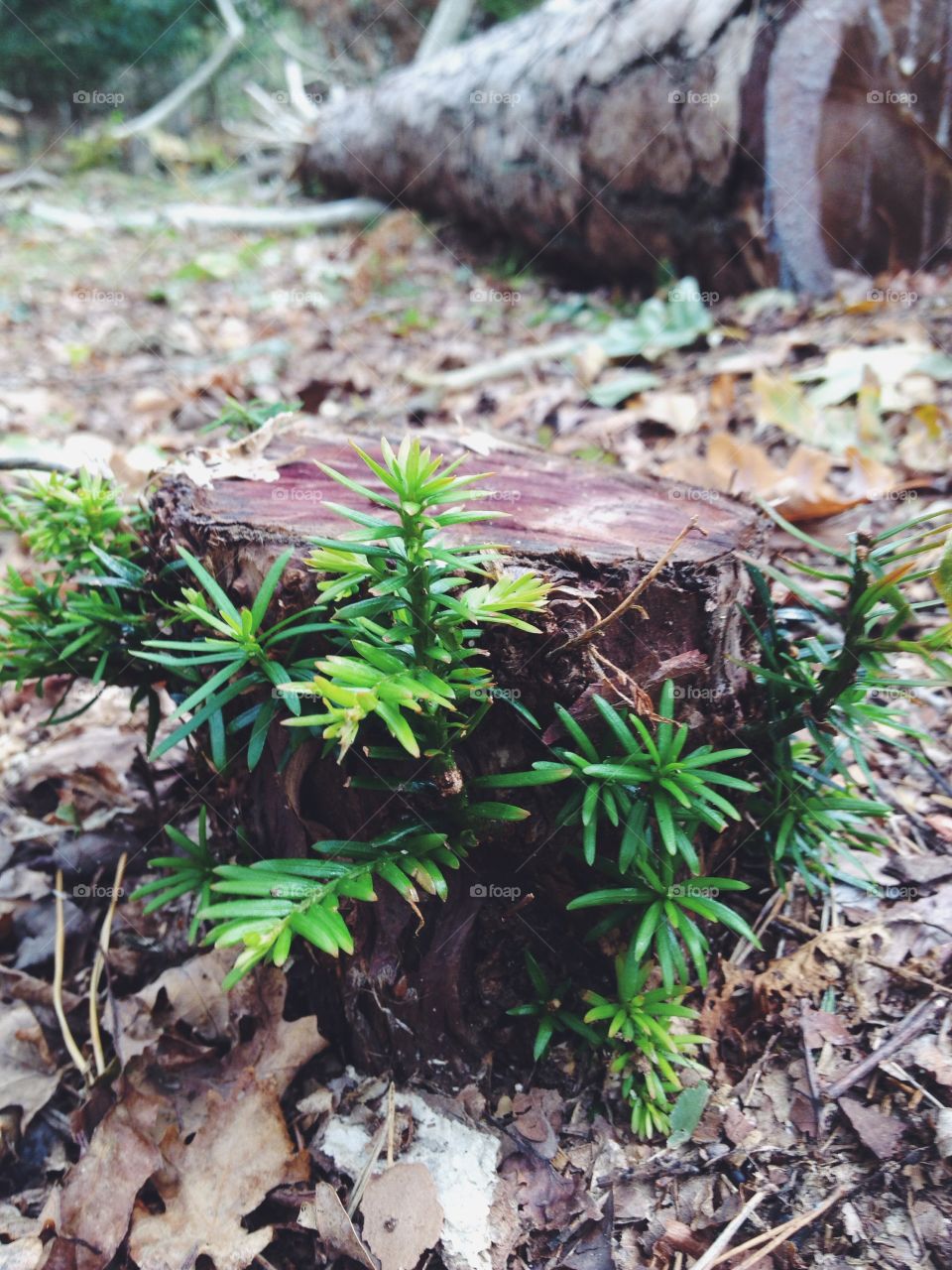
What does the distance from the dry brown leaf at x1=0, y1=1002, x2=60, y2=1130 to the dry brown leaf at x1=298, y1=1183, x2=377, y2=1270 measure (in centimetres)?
60

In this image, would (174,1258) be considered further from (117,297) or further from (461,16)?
(461,16)

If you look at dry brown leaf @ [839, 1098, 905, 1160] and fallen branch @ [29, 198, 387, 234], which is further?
fallen branch @ [29, 198, 387, 234]

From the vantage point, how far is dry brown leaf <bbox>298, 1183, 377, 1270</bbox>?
123cm

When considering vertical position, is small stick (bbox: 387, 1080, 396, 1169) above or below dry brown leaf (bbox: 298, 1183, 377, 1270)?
above

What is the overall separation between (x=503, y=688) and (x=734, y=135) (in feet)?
11.1

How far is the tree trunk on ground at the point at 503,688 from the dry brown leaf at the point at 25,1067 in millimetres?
545

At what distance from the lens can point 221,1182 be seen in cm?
135

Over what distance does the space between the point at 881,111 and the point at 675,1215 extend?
4.11m

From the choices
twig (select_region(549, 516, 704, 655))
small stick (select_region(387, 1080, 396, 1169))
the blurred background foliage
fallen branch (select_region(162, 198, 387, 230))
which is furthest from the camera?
the blurred background foliage

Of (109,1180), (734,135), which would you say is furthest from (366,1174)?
(734,135)

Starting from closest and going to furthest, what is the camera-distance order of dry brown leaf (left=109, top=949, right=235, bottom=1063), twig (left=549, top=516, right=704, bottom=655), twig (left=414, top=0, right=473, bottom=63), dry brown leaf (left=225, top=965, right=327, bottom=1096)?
twig (left=549, top=516, right=704, bottom=655), dry brown leaf (left=225, top=965, right=327, bottom=1096), dry brown leaf (left=109, top=949, right=235, bottom=1063), twig (left=414, top=0, right=473, bottom=63)

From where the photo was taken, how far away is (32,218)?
8070 millimetres

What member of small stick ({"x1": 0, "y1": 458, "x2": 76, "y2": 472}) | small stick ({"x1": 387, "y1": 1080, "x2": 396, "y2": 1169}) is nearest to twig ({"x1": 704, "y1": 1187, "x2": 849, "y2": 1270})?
small stick ({"x1": 387, "y1": 1080, "x2": 396, "y2": 1169})

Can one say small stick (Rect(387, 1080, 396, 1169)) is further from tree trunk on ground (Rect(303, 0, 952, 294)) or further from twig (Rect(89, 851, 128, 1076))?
tree trunk on ground (Rect(303, 0, 952, 294))
